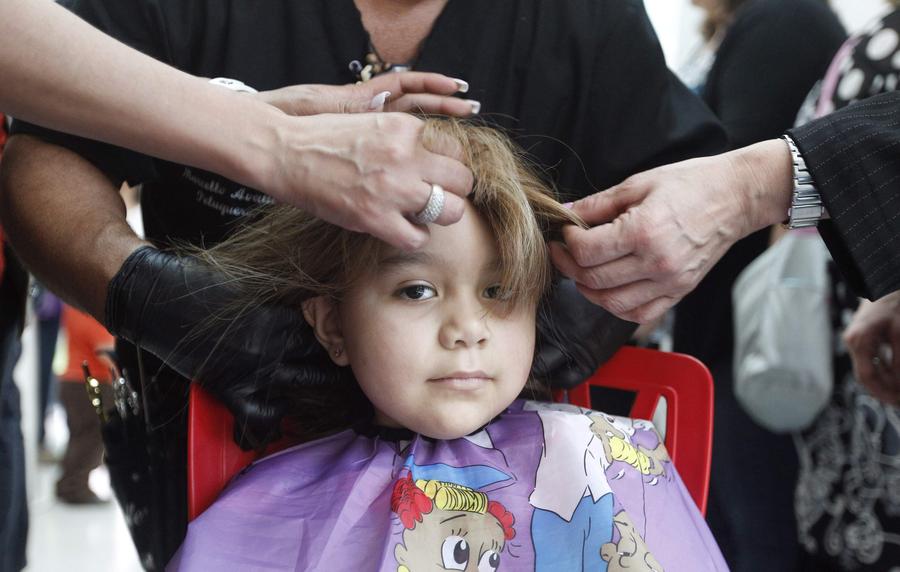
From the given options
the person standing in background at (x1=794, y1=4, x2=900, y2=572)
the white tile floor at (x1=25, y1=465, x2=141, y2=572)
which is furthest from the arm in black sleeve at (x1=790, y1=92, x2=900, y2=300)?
the white tile floor at (x1=25, y1=465, x2=141, y2=572)

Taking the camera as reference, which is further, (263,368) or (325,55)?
(325,55)

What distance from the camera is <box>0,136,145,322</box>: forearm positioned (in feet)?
3.99

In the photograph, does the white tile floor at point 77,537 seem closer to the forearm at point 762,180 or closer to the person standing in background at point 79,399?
the person standing in background at point 79,399

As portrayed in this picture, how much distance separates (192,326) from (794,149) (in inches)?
28.8

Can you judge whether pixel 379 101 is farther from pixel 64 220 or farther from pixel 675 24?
pixel 675 24

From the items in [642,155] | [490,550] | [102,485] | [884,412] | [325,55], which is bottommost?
[102,485]

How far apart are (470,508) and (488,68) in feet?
1.96

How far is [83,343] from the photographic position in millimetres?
3344

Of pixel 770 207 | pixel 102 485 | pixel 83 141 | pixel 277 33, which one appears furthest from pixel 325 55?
pixel 102 485

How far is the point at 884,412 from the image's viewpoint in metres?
1.64

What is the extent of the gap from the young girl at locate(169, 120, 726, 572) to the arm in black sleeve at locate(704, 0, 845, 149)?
0.87 metres

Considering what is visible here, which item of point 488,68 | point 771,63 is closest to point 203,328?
point 488,68

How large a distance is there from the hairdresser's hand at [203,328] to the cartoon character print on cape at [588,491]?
0.34 m

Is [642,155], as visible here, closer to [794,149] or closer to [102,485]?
[794,149]
